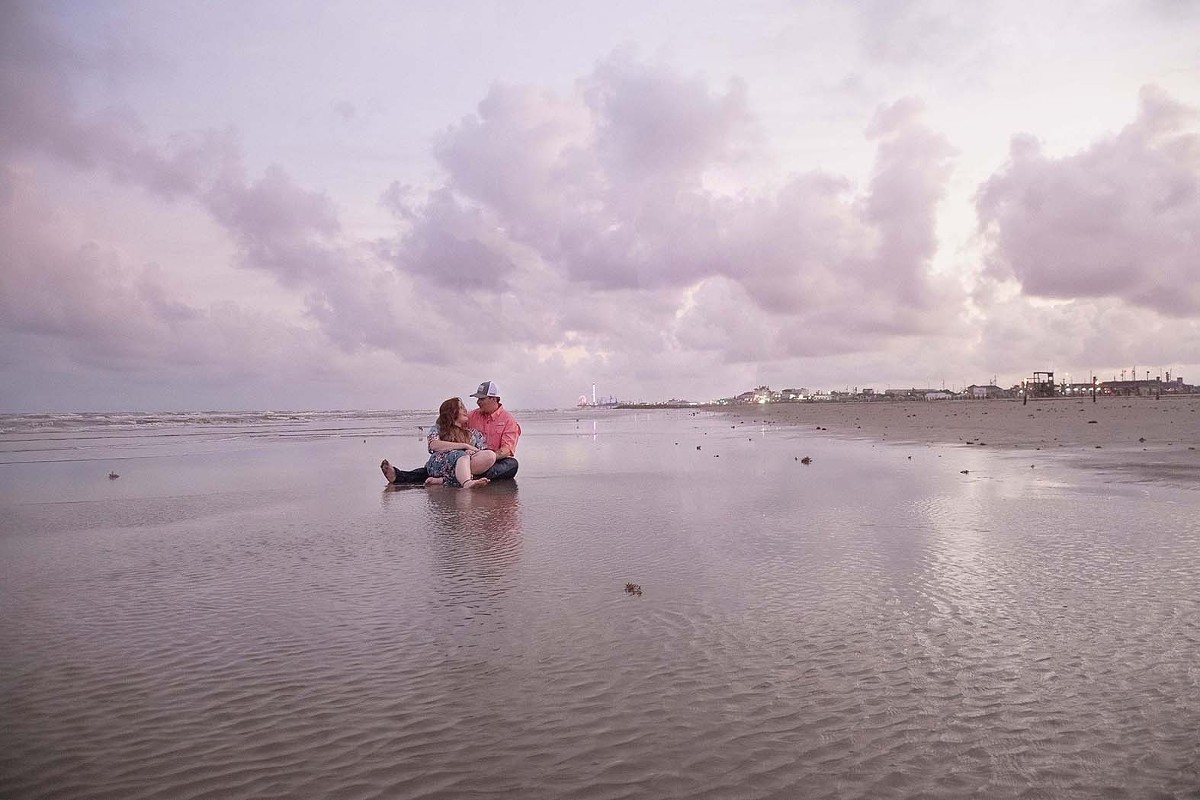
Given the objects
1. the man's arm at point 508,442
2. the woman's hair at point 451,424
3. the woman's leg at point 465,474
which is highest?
the woman's hair at point 451,424

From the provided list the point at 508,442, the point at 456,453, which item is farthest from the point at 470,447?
the point at 508,442

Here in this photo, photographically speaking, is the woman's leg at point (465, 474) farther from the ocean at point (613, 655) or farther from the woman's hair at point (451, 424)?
the ocean at point (613, 655)

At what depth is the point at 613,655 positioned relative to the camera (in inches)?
188

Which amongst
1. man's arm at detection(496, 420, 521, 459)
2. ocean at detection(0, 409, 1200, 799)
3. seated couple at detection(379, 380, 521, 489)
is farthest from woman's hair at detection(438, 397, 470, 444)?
ocean at detection(0, 409, 1200, 799)

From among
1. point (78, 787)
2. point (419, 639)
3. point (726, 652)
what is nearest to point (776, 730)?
point (726, 652)

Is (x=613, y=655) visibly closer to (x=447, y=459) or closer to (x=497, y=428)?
(x=447, y=459)

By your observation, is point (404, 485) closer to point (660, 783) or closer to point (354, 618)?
point (354, 618)

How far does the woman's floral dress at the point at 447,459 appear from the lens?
1552cm

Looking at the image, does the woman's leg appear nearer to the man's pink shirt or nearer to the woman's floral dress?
the woman's floral dress

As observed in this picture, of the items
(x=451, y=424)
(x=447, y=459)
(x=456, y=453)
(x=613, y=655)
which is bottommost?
(x=613, y=655)

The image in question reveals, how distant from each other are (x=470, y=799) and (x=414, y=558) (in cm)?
525

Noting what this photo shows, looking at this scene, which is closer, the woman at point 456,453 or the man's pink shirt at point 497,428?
the woman at point 456,453

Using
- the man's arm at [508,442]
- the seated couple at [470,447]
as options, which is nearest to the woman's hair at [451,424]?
the seated couple at [470,447]

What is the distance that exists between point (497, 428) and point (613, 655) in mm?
12076
